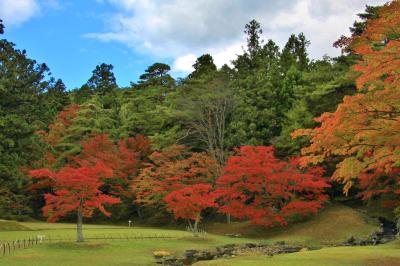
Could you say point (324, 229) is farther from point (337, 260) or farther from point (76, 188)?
point (76, 188)

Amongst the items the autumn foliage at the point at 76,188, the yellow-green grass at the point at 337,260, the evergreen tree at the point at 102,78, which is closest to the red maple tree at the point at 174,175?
the autumn foliage at the point at 76,188

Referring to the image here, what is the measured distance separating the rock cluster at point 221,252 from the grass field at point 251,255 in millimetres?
937

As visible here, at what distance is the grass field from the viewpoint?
721 inches

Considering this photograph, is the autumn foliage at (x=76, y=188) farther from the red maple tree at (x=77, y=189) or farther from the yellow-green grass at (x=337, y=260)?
the yellow-green grass at (x=337, y=260)

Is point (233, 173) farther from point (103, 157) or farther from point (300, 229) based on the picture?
point (103, 157)

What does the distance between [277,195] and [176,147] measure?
1362cm

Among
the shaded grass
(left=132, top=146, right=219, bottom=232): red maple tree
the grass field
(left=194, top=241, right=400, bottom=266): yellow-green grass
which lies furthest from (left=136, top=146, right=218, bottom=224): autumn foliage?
(left=194, top=241, right=400, bottom=266): yellow-green grass

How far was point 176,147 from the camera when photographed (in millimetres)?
44750

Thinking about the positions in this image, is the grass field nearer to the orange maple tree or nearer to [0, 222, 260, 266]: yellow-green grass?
[0, 222, 260, 266]: yellow-green grass

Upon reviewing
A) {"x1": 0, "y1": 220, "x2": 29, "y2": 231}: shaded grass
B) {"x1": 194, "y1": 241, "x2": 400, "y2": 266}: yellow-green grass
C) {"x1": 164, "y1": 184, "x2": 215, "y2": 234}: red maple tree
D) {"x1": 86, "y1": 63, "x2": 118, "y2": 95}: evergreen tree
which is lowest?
{"x1": 194, "y1": 241, "x2": 400, "y2": 266}: yellow-green grass

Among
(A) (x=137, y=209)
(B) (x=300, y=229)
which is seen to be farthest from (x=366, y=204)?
(A) (x=137, y=209)

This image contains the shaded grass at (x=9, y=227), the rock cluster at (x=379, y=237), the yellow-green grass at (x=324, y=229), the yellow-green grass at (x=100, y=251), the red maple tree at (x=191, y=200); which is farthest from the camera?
the shaded grass at (x=9, y=227)

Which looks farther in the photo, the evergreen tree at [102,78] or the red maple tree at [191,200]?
the evergreen tree at [102,78]

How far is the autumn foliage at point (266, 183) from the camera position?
34.3 m
